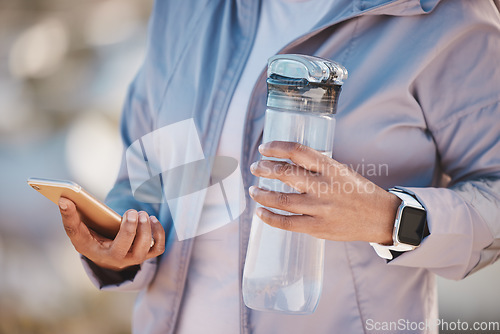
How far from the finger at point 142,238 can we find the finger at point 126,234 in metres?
0.01

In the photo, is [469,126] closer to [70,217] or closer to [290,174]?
[290,174]

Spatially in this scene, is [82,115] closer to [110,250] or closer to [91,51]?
[91,51]

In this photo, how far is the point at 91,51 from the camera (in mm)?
3453

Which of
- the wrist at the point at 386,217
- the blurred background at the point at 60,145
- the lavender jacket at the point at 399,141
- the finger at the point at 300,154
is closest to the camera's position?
the finger at the point at 300,154

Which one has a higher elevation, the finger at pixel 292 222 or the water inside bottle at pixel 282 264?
the finger at pixel 292 222

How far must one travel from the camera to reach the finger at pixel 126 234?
3.30ft

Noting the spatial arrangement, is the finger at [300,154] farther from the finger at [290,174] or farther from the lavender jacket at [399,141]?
the lavender jacket at [399,141]

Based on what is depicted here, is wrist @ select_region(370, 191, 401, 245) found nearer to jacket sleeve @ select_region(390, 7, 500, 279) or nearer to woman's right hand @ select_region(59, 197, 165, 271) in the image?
jacket sleeve @ select_region(390, 7, 500, 279)

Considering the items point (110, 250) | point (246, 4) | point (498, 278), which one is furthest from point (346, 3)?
point (498, 278)

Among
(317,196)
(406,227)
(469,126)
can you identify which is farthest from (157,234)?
(469,126)

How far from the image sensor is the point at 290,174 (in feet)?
2.76

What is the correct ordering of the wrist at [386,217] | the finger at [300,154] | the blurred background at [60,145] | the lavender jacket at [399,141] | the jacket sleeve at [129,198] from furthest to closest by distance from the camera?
the blurred background at [60,145]
the jacket sleeve at [129,198]
the lavender jacket at [399,141]
the wrist at [386,217]
the finger at [300,154]

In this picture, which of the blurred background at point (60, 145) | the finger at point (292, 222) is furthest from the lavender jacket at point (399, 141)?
the blurred background at point (60, 145)

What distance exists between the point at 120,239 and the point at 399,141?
22.2 inches
